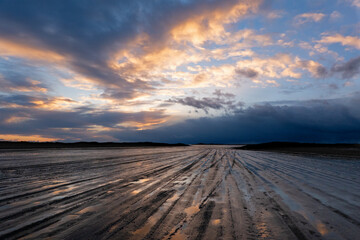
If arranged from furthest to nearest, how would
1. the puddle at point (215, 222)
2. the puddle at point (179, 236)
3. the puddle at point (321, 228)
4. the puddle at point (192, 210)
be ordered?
the puddle at point (192, 210) → the puddle at point (215, 222) → the puddle at point (321, 228) → the puddle at point (179, 236)

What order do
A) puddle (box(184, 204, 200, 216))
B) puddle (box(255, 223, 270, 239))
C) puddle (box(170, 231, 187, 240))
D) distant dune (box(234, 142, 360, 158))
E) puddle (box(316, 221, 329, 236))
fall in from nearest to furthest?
puddle (box(170, 231, 187, 240)) < puddle (box(255, 223, 270, 239)) < puddle (box(316, 221, 329, 236)) < puddle (box(184, 204, 200, 216)) < distant dune (box(234, 142, 360, 158))

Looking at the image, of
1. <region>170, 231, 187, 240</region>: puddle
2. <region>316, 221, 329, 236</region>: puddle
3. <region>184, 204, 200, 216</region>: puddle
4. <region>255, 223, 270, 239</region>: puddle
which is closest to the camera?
<region>170, 231, 187, 240</region>: puddle

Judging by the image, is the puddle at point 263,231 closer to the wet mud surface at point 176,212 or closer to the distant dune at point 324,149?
the wet mud surface at point 176,212

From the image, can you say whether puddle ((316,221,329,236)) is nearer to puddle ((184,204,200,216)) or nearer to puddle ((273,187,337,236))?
puddle ((273,187,337,236))

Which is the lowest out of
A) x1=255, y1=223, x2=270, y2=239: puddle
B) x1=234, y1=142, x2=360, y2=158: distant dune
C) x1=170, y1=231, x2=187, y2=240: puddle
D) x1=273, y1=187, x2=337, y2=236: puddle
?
x1=273, y1=187, x2=337, y2=236: puddle

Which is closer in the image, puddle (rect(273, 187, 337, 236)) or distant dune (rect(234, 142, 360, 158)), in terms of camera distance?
puddle (rect(273, 187, 337, 236))

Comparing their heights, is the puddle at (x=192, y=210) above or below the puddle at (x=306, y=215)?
above

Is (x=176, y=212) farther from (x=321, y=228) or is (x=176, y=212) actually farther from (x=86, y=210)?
(x=321, y=228)

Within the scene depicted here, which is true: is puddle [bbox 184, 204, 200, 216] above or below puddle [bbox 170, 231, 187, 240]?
below

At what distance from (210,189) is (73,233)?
4676 mm

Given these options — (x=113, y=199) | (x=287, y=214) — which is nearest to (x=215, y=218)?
(x=287, y=214)

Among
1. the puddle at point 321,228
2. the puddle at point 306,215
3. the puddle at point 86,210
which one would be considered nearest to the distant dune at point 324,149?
the puddle at point 306,215

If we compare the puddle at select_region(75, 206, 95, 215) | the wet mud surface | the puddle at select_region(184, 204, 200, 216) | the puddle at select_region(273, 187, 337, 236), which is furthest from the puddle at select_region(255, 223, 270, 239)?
the puddle at select_region(75, 206, 95, 215)

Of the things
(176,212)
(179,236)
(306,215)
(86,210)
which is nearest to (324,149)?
(306,215)
